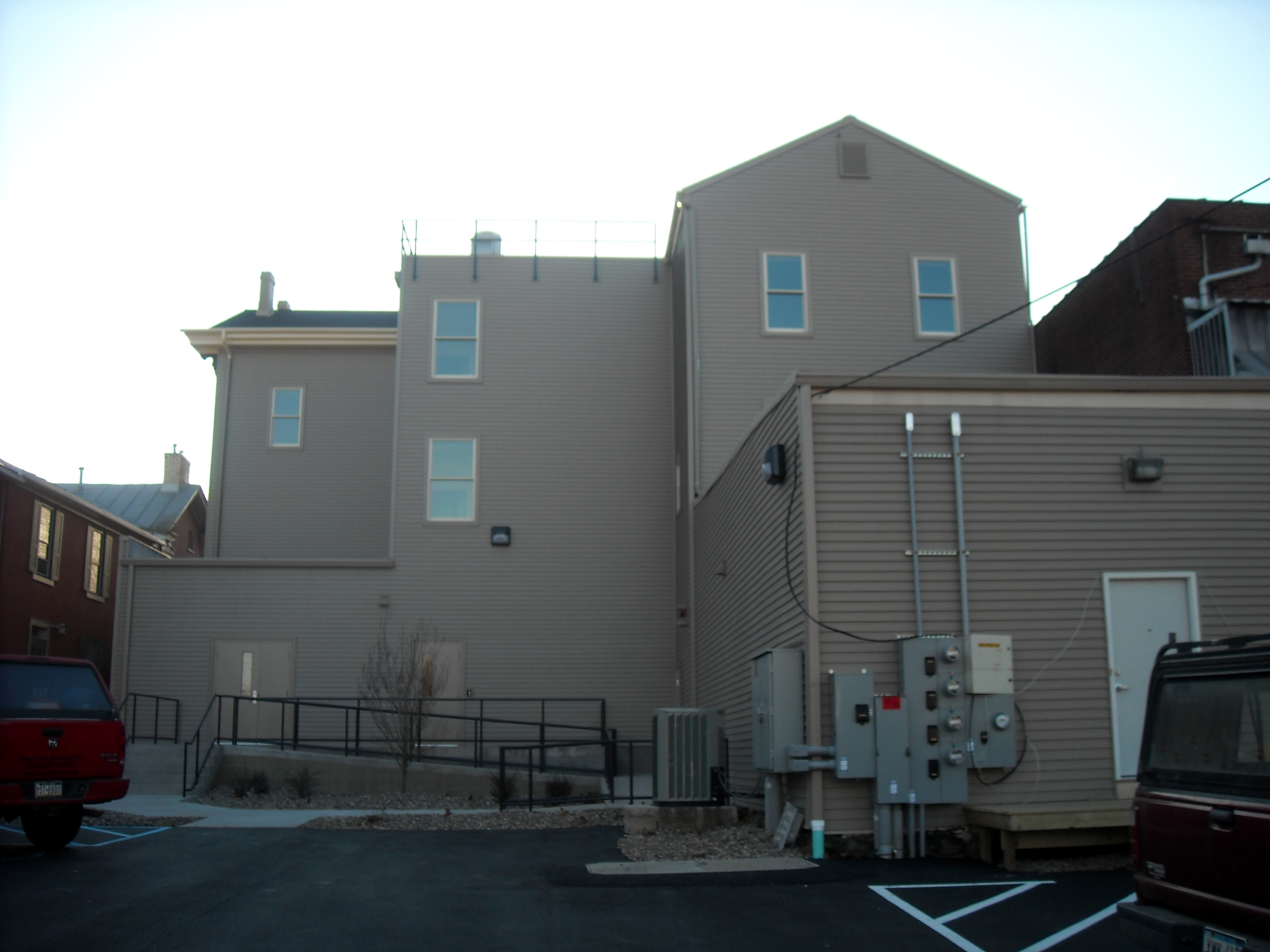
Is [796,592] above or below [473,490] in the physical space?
below

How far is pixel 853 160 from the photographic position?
18891 millimetres

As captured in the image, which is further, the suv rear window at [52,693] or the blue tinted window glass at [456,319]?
the blue tinted window glass at [456,319]

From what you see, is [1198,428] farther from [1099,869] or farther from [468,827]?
[468,827]

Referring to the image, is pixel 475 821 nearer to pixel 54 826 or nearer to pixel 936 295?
pixel 54 826

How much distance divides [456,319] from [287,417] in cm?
475

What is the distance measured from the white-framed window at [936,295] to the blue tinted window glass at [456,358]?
8.03 meters

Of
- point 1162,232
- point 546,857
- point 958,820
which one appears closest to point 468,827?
point 546,857

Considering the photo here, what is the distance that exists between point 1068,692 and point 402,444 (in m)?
13.3

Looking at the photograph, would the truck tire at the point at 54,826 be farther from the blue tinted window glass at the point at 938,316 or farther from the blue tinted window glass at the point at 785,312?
the blue tinted window glass at the point at 938,316

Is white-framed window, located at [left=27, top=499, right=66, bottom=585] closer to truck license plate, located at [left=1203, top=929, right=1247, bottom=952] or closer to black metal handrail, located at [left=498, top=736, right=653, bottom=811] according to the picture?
black metal handrail, located at [left=498, top=736, right=653, bottom=811]

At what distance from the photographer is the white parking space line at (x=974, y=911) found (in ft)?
22.2

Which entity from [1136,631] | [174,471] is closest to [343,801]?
[1136,631]

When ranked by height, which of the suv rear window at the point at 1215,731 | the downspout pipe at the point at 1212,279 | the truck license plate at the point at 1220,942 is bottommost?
the truck license plate at the point at 1220,942

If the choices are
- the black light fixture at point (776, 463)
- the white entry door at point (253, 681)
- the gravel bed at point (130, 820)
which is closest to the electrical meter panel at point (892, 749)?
the black light fixture at point (776, 463)
